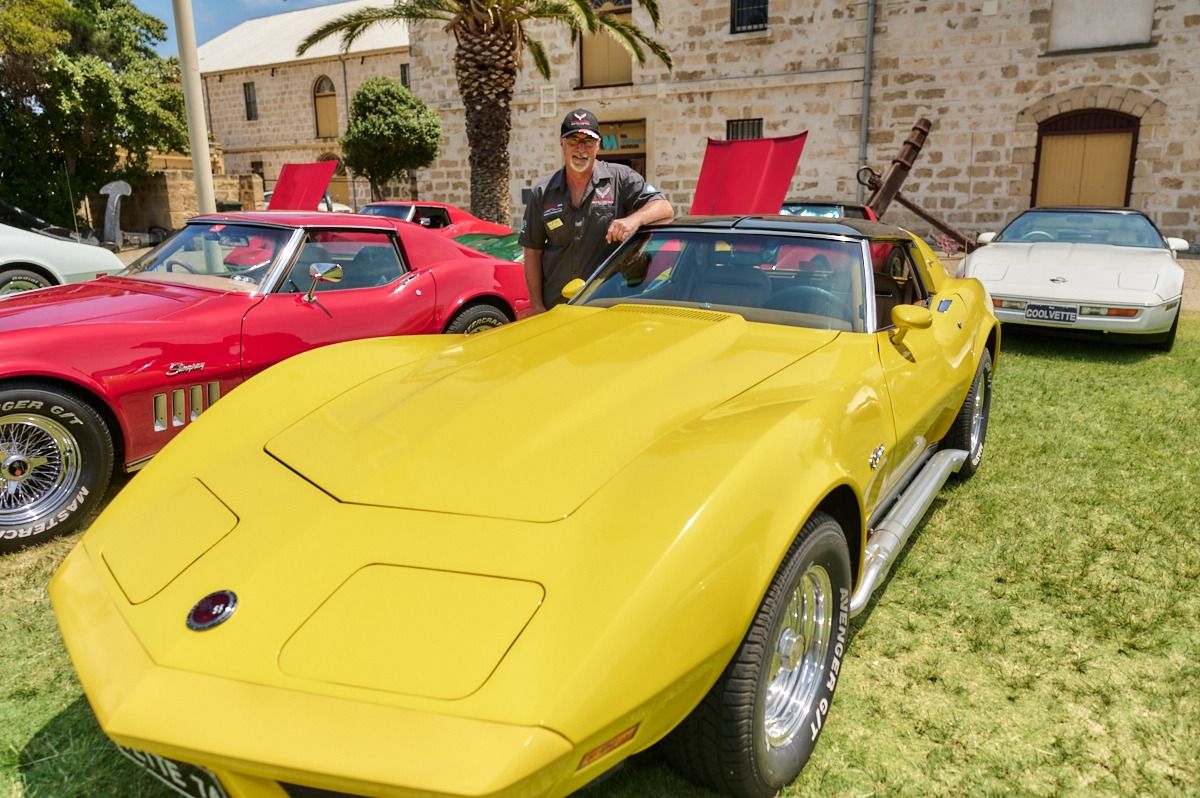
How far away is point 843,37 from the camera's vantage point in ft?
58.7

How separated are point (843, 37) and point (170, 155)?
58.5ft

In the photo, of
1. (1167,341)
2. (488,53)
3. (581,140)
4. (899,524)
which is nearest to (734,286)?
(899,524)

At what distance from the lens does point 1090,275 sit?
23.7 ft

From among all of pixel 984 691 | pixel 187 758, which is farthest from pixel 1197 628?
pixel 187 758

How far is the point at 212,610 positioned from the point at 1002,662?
7.96 feet

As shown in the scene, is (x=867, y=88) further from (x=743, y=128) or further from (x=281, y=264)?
(x=281, y=264)

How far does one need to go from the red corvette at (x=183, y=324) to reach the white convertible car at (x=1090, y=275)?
15.4 ft

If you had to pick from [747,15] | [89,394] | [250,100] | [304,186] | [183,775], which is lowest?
[183,775]

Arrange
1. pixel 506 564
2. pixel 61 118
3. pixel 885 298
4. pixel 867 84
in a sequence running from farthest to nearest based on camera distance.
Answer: pixel 61 118 → pixel 867 84 → pixel 885 298 → pixel 506 564

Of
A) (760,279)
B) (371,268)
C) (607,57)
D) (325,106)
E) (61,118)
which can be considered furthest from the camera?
(325,106)

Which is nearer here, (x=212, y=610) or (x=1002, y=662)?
(x=212, y=610)

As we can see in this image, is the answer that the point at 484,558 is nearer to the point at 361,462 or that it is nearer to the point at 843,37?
the point at 361,462

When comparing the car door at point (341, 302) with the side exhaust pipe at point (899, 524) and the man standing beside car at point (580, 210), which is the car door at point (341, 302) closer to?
the man standing beside car at point (580, 210)

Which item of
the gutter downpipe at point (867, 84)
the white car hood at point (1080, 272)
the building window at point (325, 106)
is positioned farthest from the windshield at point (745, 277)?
the building window at point (325, 106)
